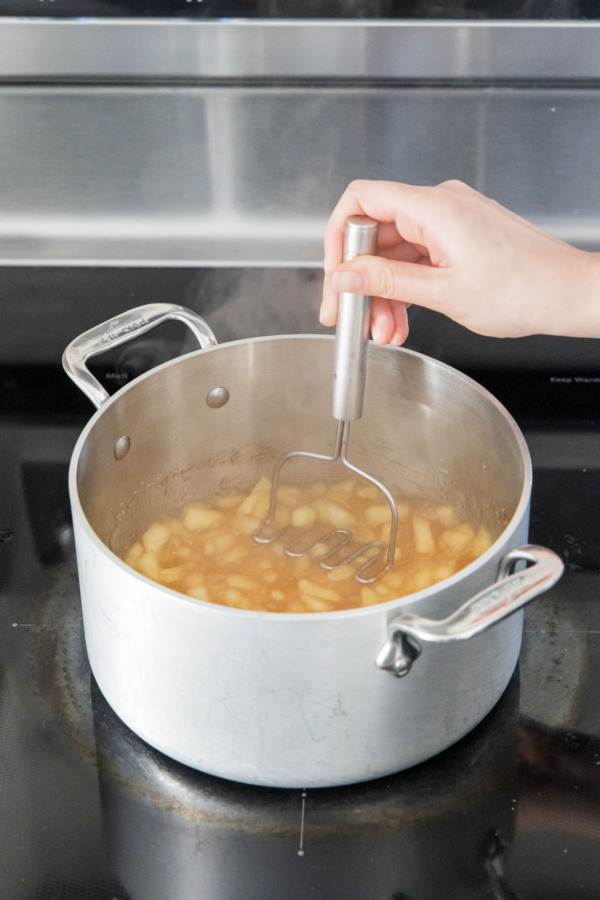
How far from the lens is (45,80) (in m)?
0.98

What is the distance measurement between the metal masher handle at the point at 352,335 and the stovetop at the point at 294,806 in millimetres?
243

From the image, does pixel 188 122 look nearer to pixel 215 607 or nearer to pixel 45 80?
pixel 45 80

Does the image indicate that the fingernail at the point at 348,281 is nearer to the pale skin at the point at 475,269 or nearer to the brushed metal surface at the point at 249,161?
the pale skin at the point at 475,269

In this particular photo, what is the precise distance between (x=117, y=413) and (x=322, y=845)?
38 cm

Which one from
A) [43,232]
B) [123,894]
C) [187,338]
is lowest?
[123,894]

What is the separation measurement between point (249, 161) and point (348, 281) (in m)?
0.41

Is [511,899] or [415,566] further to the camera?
[415,566]

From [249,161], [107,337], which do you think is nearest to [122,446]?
[107,337]

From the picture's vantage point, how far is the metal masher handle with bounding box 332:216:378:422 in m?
0.71

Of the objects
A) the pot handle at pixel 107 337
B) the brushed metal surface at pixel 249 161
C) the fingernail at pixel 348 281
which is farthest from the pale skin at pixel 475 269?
the brushed metal surface at pixel 249 161

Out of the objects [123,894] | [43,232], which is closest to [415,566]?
[123,894]

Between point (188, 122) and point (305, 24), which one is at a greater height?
point (305, 24)

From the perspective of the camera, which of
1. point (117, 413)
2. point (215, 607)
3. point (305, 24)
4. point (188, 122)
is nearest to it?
point (215, 607)

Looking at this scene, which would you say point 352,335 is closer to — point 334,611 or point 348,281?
point 348,281
